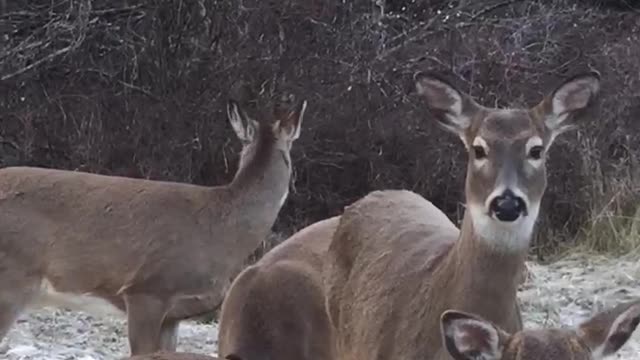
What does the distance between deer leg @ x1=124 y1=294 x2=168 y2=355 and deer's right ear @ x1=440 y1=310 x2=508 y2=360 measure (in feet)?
15.0

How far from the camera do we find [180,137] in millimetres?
14758

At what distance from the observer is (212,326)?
1166cm

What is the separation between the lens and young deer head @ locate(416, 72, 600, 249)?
718 centimetres

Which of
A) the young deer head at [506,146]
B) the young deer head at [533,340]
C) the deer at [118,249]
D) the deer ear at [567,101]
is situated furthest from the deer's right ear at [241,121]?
the young deer head at [533,340]

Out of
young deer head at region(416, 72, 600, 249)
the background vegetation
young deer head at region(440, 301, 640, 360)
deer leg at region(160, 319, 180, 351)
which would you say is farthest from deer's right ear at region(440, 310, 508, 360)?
the background vegetation

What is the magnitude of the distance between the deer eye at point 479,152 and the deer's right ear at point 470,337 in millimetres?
1526

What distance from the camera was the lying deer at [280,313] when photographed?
28.6ft

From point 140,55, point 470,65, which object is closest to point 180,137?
point 140,55

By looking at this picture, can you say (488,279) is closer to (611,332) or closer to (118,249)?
(611,332)

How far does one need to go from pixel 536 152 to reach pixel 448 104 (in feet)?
1.94

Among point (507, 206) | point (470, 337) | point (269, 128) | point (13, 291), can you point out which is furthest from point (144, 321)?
point (470, 337)

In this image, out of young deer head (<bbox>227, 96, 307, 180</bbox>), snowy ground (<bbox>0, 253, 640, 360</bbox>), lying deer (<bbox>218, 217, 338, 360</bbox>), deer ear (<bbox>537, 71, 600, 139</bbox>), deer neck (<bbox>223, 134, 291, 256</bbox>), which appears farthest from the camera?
young deer head (<bbox>227, 96, 307, 180</bbox>)

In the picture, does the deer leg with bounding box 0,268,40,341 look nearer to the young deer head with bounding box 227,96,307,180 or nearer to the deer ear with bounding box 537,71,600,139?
the young deer head with bounding box 227,96,307,180

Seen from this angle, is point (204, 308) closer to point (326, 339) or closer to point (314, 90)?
point (326, 339)
